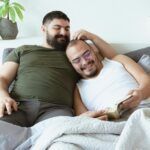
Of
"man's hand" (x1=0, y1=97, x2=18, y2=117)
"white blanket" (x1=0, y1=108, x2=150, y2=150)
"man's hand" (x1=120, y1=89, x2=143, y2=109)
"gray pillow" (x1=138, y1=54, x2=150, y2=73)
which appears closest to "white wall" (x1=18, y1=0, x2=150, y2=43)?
"gray pillow" (x1=138, y1=54, x2=150, y2=73)

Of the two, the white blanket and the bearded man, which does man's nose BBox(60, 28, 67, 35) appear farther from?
the white blanket

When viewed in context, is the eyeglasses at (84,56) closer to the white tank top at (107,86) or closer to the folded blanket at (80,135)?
the white tank top at (107,86)

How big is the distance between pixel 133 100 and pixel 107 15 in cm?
109

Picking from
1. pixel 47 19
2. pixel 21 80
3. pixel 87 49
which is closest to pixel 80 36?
pixel 87 49

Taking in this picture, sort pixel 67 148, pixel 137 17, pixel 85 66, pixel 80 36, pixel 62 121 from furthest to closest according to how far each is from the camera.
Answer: pixel 137 17 < pixel 80 36 < pixel 85 66 < pixel 62 121 < pixel 67 148

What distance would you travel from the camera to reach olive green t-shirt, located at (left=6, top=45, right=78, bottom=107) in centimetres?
174

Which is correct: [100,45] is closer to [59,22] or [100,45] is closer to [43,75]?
[59,22]

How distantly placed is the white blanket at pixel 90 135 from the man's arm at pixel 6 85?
31 centimetres

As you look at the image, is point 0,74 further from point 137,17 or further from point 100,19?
point 137,17

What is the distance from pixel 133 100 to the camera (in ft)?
5.03

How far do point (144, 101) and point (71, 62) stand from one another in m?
0.49

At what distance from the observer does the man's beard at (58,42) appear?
6.44ft

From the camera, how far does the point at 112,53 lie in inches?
76.1

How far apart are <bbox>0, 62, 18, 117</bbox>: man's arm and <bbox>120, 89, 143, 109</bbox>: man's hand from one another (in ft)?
1.78
